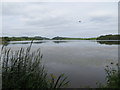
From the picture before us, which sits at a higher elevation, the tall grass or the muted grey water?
the tall grass

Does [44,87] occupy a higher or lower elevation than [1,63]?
lower

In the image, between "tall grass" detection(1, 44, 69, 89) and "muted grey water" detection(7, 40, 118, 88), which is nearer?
"tall grass" detection(1, 44, 69, 89)

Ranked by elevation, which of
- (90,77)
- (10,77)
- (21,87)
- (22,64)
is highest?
(22,64)

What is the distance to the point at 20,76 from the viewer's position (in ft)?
10.3

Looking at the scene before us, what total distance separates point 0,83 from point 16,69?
48 centimetres

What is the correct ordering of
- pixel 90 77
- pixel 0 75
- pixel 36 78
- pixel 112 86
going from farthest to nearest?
1. pixel 90 77
2. pixel 112 86
3. pixel 36 78
4. pixel 0 75

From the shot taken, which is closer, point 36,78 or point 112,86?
point 36,78

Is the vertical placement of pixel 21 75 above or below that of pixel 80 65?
above

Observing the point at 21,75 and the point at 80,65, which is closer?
the point at 21,75

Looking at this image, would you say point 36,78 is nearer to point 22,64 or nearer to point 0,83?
point 22,64

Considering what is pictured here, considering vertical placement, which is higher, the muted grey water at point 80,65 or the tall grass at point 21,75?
the tall grass at point 21,75

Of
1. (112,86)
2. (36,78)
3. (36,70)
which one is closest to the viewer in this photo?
(36,78)

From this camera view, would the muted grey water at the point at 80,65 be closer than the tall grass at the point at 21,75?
No

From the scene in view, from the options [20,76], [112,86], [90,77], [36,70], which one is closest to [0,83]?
[20,76]
